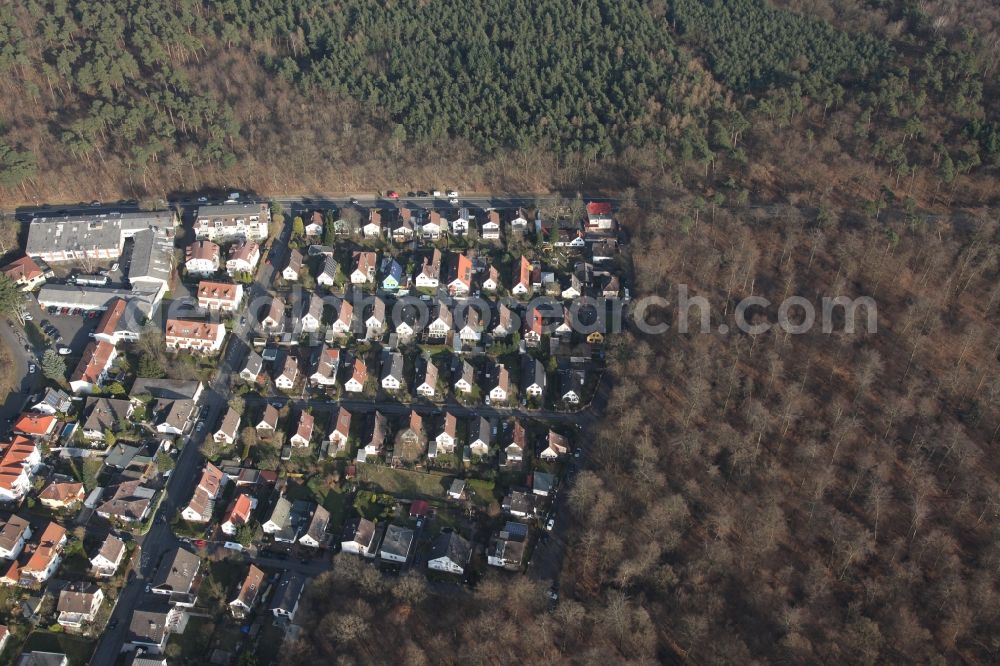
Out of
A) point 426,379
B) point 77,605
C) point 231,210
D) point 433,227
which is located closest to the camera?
point 77,605

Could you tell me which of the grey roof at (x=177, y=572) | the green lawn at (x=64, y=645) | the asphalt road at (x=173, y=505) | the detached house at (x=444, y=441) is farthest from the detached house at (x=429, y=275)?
the green lawn at (x=64, y=645)

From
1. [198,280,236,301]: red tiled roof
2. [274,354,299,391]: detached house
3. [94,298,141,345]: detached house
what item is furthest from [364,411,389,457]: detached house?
[94,298,141,345]: detached house

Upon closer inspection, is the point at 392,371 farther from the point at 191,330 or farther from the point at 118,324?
the point at 118,324

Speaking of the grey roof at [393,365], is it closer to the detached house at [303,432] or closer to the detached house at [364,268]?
the detached house at [303,432]

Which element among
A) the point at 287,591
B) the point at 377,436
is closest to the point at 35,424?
the point at 287,591

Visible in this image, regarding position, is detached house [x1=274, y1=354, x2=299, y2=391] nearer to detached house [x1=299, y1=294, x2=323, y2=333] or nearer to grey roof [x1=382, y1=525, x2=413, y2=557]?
detached house [x1=299, y1=294, x2=323, y2=333]

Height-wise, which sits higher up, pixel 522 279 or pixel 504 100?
pixel 504 100
